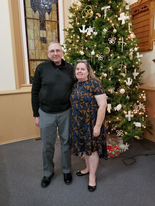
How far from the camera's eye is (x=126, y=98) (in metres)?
2.25

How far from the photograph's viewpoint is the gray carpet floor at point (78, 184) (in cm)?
151

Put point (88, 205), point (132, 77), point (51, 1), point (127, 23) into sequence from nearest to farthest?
point (88, 205), point (127, 23), point (132, 77), point (51, 1)

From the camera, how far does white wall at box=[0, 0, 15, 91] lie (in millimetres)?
2570

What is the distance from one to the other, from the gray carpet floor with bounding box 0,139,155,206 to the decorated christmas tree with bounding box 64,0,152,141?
0.48 meters

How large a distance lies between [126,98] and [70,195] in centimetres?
142

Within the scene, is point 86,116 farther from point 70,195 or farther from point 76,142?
point 70,195

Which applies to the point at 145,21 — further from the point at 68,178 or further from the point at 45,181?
the point at 45,181

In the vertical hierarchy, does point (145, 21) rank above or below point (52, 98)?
above

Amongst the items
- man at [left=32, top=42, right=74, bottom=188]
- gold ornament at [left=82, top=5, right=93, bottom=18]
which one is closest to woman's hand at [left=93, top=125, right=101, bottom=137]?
man at [left=32, top=42, right=74, bottom=188]

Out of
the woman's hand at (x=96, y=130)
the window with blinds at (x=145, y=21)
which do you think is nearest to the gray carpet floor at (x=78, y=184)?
the woman's hand at (x=96, y=130)

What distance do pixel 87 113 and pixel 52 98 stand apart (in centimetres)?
36

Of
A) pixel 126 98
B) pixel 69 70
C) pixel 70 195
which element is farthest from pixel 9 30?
pixel 70 195

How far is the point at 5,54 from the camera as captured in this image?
2.68m

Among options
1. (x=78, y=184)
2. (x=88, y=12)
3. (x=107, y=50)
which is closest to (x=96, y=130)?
(x=78, y=184)
